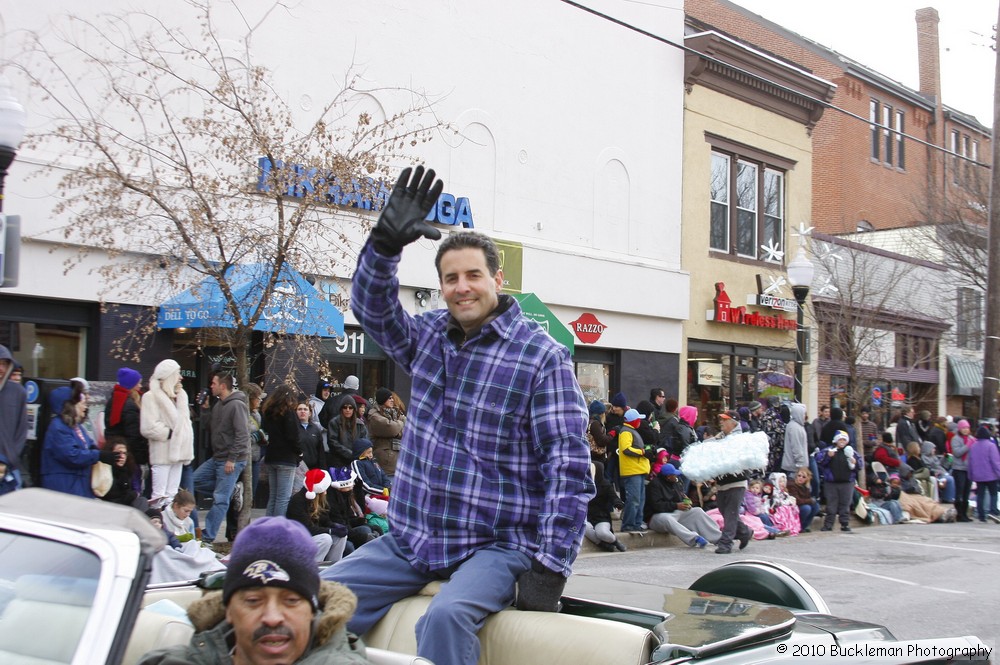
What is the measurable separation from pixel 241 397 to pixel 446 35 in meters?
8.68

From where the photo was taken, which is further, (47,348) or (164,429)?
(47,348)

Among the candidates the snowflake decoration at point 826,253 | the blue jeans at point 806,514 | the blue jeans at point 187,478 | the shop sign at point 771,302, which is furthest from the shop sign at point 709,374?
the blue jeans at point 187,478

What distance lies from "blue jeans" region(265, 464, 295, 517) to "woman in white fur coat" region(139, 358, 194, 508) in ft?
3.30

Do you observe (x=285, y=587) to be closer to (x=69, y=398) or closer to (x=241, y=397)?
(x=69, y=398)

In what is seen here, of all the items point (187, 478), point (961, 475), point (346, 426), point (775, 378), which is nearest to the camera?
point (187, 478)

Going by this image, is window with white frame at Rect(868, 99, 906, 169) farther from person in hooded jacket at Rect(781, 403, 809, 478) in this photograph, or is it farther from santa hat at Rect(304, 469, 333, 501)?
santa hat at Rect(304, 469, 333, 501)

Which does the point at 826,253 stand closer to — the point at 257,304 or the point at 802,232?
the point at 802,232

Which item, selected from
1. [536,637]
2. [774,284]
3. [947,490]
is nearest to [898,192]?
[774,284]

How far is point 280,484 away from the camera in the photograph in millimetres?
11320

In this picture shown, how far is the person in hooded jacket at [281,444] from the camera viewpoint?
11.1m

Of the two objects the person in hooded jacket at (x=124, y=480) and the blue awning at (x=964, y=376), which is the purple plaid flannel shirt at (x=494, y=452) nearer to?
the person in hooded jacket at (x=124, y=480)

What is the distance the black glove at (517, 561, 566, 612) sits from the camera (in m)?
3.44

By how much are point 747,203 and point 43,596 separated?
2217 cm

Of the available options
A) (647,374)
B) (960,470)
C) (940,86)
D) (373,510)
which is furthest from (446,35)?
(940,86)
